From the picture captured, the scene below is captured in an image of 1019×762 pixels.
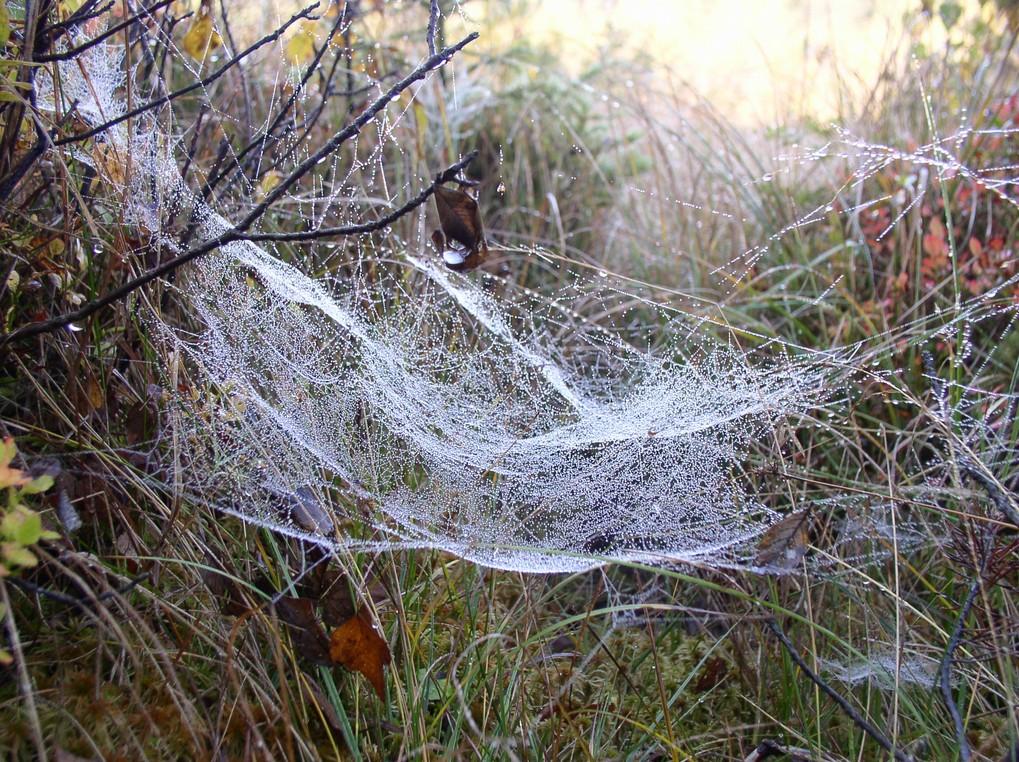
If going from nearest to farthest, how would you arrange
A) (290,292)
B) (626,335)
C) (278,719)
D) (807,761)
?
(278,719), (807,761), (290,292), (626,335)

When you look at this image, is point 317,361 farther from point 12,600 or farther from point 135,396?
point 12,600

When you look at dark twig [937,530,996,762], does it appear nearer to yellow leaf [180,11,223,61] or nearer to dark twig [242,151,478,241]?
dark twig [242,151,478,241]

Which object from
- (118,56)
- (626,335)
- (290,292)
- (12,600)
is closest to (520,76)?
(626,335)

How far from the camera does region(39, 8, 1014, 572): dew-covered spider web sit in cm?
178

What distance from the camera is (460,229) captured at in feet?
4.68

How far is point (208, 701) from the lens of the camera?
1488 mm

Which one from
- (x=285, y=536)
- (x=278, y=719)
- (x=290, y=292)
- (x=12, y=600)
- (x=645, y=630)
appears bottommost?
(x=645, y=630)

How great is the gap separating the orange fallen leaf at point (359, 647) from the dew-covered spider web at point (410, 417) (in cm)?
23

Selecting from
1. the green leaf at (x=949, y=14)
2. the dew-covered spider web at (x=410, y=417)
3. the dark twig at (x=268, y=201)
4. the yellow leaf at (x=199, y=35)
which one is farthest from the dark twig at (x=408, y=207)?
A: the green leaf at (x=949, y=14)

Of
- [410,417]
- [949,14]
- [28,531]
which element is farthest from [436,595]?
[949,14]

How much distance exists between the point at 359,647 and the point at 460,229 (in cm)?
75

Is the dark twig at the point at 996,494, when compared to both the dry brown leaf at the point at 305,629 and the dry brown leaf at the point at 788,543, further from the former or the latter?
the dry brown leaf at the point at 305,629

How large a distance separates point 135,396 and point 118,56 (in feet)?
3.28

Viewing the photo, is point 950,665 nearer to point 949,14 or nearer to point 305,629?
point 305,629
